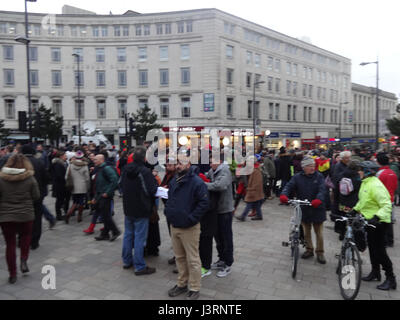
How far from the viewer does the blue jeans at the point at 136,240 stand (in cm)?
510

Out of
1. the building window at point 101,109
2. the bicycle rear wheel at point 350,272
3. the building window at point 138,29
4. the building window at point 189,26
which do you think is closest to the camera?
the bicycle rear wheel at point 350,272

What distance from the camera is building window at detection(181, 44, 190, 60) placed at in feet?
124

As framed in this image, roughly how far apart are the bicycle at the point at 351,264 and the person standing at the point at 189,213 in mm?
2071

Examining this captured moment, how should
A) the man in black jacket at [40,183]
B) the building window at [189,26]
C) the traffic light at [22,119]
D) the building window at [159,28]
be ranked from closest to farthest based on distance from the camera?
the man in black jacket at [40,183], the traffic light at [22,119], the building window at [189,26], the building window at [159,28]

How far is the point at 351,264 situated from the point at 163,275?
2.86 meters

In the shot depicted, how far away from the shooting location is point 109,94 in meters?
38.9

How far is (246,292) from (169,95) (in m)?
36.1

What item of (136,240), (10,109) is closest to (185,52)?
(10,109)

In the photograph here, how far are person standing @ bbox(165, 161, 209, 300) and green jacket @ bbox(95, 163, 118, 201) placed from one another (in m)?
2.79

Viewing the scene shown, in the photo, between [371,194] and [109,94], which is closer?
[371,194]

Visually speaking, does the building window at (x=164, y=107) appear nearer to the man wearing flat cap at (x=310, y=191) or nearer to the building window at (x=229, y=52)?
the building window at (x=229, y=52)

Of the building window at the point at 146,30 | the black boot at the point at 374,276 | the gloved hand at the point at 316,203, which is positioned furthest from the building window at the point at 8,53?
the black boot at the point at 374,276

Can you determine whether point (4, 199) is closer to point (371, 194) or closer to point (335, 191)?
point (371, 194)
